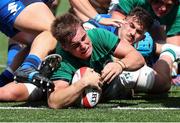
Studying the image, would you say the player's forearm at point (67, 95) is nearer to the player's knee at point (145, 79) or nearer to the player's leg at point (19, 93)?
the player's leg at point (19, 93)

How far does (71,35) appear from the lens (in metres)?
5.96

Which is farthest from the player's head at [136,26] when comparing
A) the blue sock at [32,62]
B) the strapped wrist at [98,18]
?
the blue sock at [32,62]

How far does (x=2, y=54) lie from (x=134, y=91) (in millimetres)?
5994

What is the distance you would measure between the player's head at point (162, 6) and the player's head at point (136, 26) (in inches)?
8.7

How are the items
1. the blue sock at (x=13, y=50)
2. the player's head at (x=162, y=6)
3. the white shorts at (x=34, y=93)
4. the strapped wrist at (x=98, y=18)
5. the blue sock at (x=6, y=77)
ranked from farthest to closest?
1. the blue sock at (x=13, y=50)
2. the blue sock at (x=6, y=77)
3. the strapped wrist at (x=98, y=18)
4. the player's head at (x=162, y=6)
5. the white shorts at (x=34, y=93)

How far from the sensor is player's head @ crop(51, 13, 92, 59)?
596cm

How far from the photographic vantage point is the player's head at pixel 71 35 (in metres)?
5.96

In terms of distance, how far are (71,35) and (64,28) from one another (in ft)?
0.28

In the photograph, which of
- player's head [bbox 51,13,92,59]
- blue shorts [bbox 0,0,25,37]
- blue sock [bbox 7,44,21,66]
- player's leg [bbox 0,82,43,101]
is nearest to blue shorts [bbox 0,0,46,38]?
blue shorts [bbox 0,0,25,37]

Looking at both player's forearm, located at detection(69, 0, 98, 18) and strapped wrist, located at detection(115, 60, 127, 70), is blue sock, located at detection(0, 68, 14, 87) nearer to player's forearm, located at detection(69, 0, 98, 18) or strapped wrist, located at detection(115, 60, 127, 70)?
player's forearm, located at detection(69, 0, 98, 18)

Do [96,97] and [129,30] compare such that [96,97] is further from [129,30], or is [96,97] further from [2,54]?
[2,54]

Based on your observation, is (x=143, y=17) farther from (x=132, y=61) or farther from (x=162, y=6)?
(x=132, y=61)

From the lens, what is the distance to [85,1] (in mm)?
7938

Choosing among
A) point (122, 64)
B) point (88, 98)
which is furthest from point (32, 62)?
point (122, 64)
